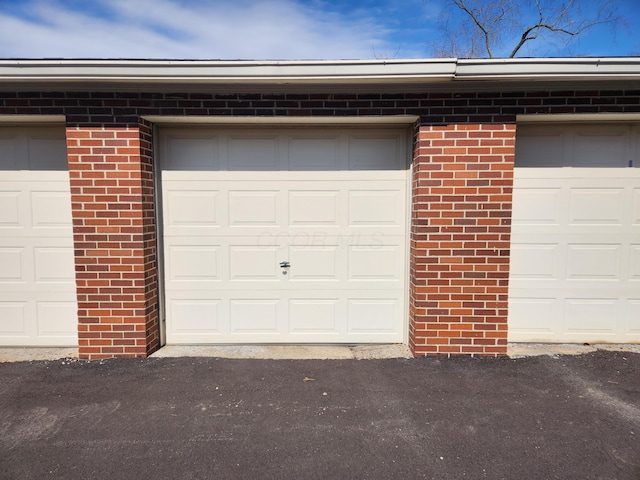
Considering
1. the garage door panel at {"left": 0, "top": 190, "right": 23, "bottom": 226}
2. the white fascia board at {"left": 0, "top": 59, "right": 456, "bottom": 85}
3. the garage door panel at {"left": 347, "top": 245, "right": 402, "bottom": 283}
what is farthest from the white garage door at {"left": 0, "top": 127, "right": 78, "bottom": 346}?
the garage door panel at {"left": 347, "top": 245, "right": 402, "bottom": 283}

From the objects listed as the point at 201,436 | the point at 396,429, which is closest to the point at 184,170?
the point at 201,436

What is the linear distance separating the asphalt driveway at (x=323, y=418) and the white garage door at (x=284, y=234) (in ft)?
1.84

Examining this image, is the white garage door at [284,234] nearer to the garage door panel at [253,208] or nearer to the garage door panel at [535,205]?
the garage door panel at [253,208]

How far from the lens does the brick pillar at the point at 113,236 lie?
12.5ft

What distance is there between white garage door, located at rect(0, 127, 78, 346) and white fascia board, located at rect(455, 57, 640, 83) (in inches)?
171

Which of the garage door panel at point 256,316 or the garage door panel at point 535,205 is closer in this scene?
the garage door panel at point 535,205

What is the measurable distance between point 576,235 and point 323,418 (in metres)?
3.44

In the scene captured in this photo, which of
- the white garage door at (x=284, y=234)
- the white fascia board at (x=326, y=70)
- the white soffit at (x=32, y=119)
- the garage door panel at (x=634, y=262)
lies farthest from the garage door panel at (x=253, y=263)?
the garage door panel at (x=634, y=262)

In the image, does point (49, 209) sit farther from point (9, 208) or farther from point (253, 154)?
point (253, 154)

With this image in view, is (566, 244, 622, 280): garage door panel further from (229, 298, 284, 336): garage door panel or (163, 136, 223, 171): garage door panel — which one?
(163, 136, 223, 171): garage door panel

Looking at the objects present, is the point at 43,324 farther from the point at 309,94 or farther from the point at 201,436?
the point at 309,94

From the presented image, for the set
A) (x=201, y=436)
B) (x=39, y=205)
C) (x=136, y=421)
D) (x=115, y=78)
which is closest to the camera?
(x=201, y=436)

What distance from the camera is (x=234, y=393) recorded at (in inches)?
130

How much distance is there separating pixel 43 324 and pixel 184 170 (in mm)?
2386
